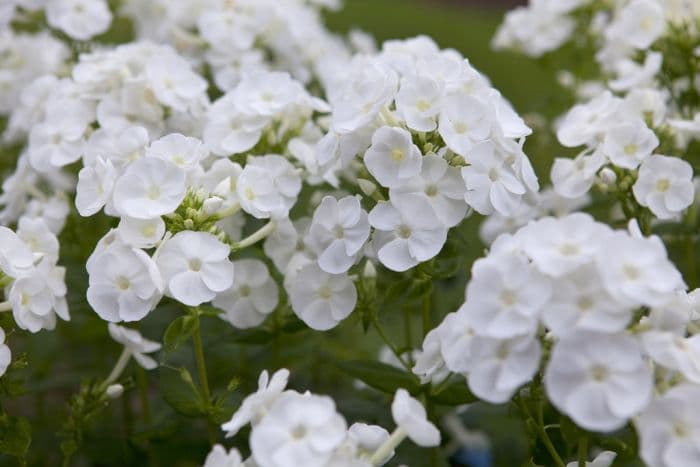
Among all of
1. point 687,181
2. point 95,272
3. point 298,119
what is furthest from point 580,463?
point 298,119

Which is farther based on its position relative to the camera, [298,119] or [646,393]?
[298,119]

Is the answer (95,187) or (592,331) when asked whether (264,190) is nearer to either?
(95,187)

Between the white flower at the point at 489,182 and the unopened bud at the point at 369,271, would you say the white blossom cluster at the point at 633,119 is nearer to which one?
the white flower at the point at 489,182

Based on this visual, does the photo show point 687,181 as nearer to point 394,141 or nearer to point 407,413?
point 394,141

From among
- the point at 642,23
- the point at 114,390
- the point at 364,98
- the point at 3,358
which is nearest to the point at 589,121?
the point at 642,23

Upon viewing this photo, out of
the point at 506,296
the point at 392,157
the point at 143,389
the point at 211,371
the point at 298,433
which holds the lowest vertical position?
the point at 211,371

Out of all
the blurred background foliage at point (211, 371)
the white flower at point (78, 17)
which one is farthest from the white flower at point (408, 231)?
the white flower at point (78, 17)
